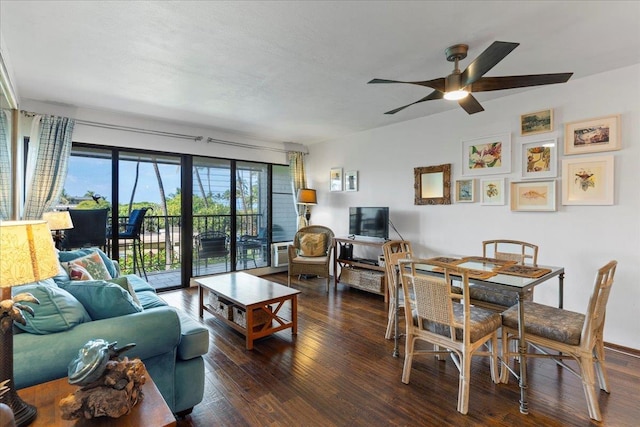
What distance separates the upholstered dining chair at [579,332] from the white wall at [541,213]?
102 centimetres

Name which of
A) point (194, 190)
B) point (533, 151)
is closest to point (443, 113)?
point (533, 151)

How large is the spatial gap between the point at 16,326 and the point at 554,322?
2.97m

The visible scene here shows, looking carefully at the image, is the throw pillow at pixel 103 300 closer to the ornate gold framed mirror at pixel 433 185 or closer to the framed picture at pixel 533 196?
the ornate gold framed mirror at pixel 433 185

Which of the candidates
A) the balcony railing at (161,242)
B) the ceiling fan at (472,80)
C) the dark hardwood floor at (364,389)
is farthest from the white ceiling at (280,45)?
the dark hardwood floor at (364,389)

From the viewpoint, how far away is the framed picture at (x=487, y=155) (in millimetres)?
3307

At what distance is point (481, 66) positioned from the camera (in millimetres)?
1878

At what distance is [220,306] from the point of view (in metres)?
3.17

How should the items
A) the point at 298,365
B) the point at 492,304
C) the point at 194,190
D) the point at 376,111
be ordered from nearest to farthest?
the point at 298,365 < the point at 492,304 < the point at 376,111 < the point at 194,190

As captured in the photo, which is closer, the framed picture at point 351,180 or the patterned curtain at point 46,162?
the patterned curtain at point 46,162

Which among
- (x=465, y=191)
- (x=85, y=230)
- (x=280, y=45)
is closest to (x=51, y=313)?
(x=280, y=45)

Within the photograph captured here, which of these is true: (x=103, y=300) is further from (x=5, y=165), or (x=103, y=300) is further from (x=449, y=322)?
(x=5, y=165)

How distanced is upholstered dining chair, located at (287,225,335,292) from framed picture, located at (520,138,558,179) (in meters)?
2.62

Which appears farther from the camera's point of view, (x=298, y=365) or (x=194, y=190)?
(x=194, y=190)

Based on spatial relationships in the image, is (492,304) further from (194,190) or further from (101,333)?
(194,190)
